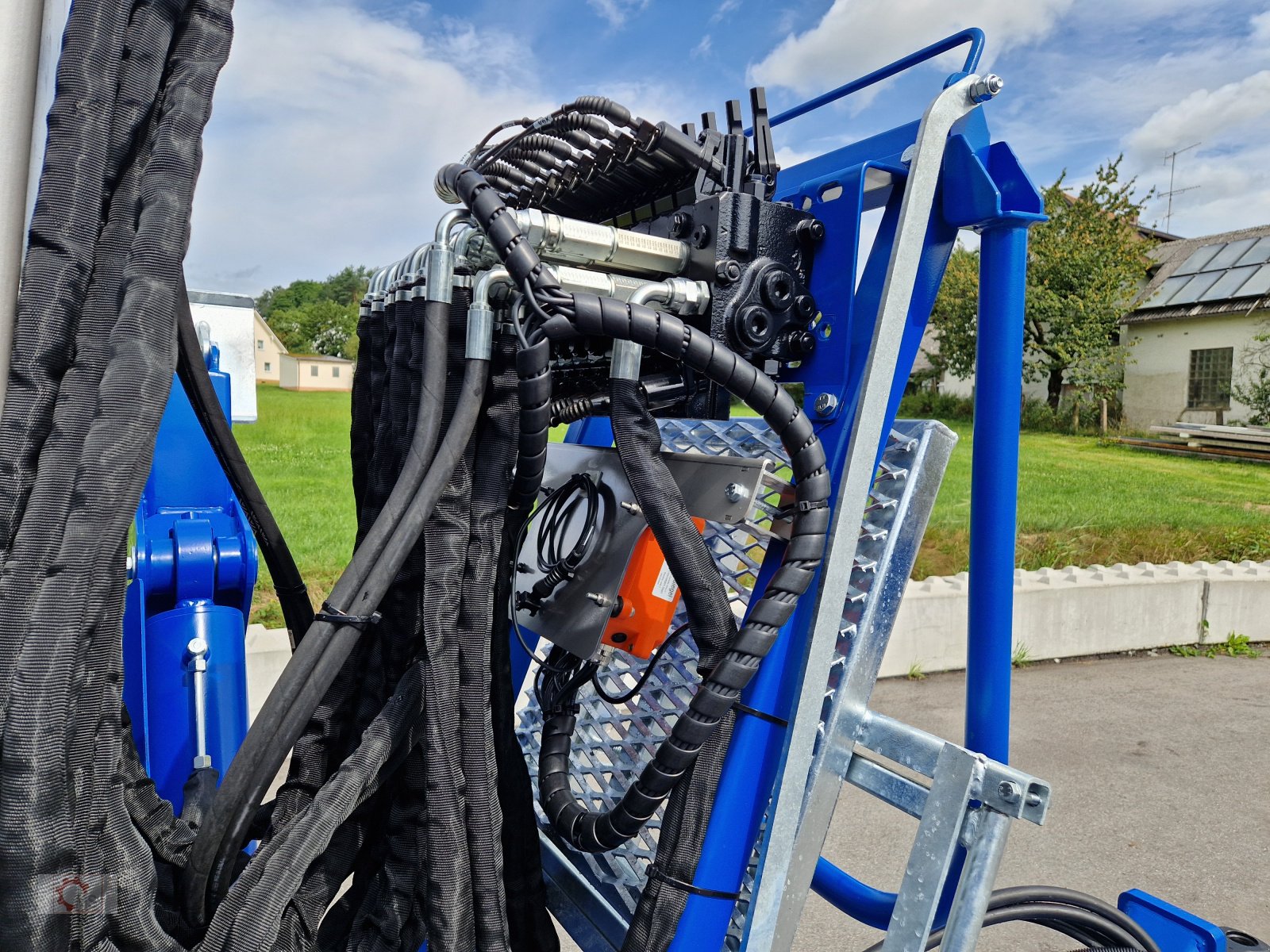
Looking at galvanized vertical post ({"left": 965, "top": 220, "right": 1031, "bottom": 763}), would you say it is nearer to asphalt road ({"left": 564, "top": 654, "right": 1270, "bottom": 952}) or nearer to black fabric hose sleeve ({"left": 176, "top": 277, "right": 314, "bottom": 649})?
black fabric hose sleeve ({"left": 176, "top": 277, "right": 314, "bottom": 649})

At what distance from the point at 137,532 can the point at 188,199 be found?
731 millimetres

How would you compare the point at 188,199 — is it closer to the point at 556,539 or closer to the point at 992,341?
the point at 556,539

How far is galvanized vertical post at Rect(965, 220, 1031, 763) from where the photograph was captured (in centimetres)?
131

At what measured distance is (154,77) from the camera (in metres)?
0.89

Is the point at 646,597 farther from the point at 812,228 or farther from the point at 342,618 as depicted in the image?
the point at 812,228

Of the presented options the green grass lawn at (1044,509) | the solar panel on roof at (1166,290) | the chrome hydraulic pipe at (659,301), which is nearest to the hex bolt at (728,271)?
the chrome hydraulic pipe at (659,301)

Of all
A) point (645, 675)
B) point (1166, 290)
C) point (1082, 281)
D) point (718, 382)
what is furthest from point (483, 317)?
point (1166, 290)

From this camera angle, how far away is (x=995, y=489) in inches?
51.4

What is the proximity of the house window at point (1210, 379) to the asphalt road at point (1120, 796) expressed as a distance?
18093 millimetres

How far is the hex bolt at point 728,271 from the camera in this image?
1.27 m

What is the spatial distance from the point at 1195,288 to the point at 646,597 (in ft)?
78.3

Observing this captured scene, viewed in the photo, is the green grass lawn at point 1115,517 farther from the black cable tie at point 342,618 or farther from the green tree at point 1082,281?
the green tree at point 1082,281

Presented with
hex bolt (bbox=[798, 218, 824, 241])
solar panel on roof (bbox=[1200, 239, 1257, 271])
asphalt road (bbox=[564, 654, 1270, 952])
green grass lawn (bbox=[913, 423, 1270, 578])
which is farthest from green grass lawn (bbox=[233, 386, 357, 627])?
solar panel on roof (bbox=[1200, 239, 1257, 271])

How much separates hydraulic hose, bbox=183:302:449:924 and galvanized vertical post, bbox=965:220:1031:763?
0.82m
